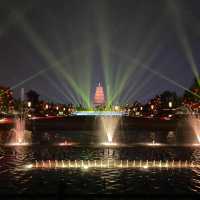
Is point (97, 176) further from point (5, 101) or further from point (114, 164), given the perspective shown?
point (5, 101)

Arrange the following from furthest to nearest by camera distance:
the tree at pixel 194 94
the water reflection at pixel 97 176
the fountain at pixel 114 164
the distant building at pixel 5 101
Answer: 1. the distant building at pixel 5 101
2. the tree at pixel 194 94
3. the fountain at pixel 114 164
4. the water reflection at pixel 97 176

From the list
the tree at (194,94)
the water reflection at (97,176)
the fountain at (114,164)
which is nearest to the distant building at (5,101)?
the tree at (194,94)

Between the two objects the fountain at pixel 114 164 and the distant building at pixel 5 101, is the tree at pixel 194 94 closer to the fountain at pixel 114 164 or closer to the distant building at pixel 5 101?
the distant building at pixel 5 101

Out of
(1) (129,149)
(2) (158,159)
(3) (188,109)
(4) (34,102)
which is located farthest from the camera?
(4) (34,102)

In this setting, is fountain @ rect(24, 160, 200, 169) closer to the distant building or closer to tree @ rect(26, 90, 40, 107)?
the distant building

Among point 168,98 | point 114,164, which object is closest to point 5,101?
point 168,98

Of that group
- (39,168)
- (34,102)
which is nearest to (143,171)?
(39,168)

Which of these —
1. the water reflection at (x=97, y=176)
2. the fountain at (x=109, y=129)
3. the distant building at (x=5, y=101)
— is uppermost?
the distant building at (x=5, y=101)

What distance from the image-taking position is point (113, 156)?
27.1 metres

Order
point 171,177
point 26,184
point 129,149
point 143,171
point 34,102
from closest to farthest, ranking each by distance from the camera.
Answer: point 26,184 → point 171,177 → point 143,171 → point 129,149 → point 34,102

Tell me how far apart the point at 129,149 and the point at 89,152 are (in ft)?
11.4

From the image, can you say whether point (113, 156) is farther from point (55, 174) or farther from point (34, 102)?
point (34, 102)

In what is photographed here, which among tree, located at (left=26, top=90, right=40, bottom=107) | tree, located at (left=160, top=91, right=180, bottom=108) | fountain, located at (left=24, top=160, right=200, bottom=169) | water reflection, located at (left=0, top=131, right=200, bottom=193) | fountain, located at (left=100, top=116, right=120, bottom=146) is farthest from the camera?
tree, located at (left=26, top=90, right=40, bottom=107)

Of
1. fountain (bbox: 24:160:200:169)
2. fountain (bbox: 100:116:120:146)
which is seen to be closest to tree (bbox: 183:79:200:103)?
fountain (bbox: 100:116:120:146)
